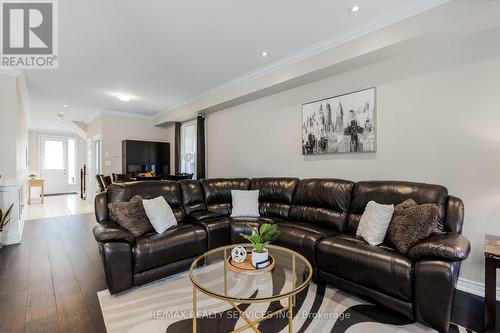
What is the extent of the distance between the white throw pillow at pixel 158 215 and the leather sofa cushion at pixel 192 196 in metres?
0.59

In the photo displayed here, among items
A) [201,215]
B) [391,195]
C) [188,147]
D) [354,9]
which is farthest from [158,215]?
[188,147]

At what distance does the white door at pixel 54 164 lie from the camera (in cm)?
959

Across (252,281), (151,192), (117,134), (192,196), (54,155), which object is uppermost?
(117,134)

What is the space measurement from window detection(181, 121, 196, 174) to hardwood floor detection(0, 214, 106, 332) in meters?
2.85

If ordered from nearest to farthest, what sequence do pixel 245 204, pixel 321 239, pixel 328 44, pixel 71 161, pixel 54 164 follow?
pixel 321 239 → pixel 328 44 → pixel 245 204 → pixel 54 164 → pixel 71 161

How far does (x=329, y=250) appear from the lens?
7.59ft

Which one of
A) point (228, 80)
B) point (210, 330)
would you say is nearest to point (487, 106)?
point (210, 330)

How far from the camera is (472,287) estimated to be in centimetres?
230

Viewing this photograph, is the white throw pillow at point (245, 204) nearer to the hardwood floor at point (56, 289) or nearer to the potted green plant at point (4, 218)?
the hardwood floor at point (56, 289)

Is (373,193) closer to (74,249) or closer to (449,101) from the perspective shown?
(449,101)

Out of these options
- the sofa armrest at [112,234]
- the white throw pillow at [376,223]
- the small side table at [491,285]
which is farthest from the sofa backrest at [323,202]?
the sofa armrest at [112,234]

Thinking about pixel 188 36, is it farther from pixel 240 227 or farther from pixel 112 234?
pixel 240 227

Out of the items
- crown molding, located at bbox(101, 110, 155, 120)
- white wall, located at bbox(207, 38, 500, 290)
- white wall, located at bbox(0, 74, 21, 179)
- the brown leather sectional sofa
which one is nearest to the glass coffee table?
the brown leather sectional sofa

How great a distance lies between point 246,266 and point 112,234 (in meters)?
1.36
